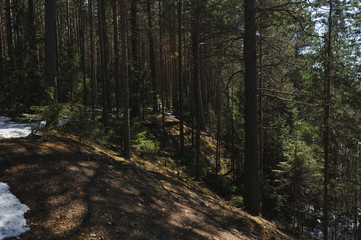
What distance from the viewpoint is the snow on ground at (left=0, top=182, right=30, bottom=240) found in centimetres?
301

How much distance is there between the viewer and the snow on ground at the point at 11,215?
9.89ft

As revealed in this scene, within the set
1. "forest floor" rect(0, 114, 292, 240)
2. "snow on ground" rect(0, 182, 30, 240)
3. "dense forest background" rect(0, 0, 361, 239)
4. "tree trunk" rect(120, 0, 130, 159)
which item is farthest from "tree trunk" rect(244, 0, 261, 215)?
"snow on ground" rect(0, 182, 30, 240)

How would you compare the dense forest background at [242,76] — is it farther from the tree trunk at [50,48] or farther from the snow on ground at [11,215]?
the snow on ground at [11,215]

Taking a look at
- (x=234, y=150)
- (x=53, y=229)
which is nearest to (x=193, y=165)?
(x=234, y=150)

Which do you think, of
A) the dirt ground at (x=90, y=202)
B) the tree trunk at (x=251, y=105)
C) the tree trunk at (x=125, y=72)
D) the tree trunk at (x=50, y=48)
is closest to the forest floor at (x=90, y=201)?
the dirt ground at (x=90, y=202)

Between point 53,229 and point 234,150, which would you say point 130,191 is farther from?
point 234,150

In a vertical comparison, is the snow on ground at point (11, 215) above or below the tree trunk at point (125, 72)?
below

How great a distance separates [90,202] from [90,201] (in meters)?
0.04

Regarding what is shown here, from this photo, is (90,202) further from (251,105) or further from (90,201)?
(251,105)

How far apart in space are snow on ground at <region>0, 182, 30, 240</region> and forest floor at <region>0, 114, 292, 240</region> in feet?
0.32

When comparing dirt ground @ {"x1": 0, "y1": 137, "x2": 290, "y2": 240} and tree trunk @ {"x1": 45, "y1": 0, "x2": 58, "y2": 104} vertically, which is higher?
tree trunk @ {"x1": 45, "y1": 0, "x2": 58, "y2": 104}

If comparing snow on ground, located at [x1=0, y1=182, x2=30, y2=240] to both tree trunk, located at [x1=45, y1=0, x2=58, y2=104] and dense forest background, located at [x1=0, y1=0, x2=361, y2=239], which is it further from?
tree trunk, located at [x1=45, y1=0, x2=58, y2=104]

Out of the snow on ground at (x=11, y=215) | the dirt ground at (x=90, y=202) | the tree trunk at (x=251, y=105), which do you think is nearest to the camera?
the snow on ground at (x=11, y=215)

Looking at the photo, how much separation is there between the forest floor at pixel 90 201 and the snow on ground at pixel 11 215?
0.32 feet
